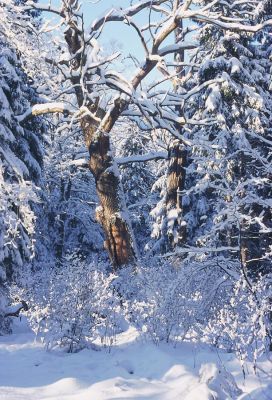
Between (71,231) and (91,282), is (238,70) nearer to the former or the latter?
(91,282)

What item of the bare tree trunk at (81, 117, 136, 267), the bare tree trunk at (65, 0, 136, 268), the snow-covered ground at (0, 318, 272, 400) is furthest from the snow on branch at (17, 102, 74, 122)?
the snow-covered ground at (0, 318, 272, 400)

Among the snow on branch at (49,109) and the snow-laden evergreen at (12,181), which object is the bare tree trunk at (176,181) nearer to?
the snow on branch at (49,109)

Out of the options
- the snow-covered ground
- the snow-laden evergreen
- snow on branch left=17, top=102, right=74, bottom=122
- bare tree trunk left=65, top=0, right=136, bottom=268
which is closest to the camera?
the snow-covered ground

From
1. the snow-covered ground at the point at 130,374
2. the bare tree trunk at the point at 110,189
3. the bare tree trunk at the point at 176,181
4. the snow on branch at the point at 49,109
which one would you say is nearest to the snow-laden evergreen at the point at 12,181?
the snow on branch at the point at 49,109

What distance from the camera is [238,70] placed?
13.2 m

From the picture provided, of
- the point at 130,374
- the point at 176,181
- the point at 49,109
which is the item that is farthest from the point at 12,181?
the point at 176,181

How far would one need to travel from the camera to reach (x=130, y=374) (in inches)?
177

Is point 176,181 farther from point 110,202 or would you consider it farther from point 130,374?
point 130,374

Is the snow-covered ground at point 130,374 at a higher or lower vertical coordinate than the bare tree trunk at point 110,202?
lower

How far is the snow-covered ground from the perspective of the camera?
3762 millimetres

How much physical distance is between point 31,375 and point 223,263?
13.2 feet

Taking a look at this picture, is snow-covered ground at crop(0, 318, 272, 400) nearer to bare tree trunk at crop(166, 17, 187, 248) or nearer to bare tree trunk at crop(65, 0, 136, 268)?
bare tree trunk at crop(65, 0, 136, 268)

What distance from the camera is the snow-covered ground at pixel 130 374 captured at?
376cm

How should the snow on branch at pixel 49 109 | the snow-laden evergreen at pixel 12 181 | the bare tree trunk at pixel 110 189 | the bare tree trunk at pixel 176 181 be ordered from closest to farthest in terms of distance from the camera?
1. the snow-laden evergreen at pixel 12 181
2. the bare tree trunk at pixel 110 189
3. the snow on branch at pixel 49 109
4. the bare tree trunk at pixel 176 181
